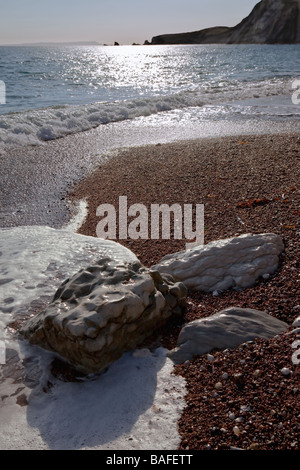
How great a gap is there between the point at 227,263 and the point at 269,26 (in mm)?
124402

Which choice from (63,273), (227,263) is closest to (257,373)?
(227,263)

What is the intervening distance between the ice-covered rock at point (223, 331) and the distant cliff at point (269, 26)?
4687 inches

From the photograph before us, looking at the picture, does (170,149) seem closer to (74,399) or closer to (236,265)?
(236,265)

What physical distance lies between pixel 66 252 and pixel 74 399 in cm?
243

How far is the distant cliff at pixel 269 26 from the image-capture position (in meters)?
107

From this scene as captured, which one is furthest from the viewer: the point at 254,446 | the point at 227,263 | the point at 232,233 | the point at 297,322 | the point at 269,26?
the point at 269,26

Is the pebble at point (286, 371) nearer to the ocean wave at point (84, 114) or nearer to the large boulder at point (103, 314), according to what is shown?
the large boulder at point (103, 314)

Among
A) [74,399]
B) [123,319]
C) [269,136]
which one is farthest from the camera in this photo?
[269,136]

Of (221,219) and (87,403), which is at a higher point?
(221,219)

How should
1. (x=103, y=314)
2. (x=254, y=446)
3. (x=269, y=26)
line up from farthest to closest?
1. (x=269, y=26)
2. (x=103, y=314)
3. (x=254, y=446)

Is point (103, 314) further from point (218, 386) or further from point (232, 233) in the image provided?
point (232, 233)

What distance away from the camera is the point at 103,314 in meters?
3.17
